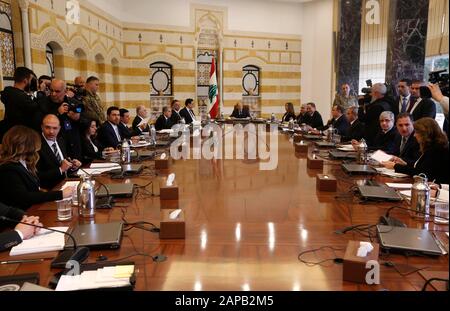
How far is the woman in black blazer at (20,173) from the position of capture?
2664 millimetres

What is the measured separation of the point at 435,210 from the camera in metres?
2.39

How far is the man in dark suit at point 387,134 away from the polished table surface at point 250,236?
68.5 inches

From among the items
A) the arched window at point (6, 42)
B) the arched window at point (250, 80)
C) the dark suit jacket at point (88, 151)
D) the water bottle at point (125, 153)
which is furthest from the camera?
the arched window at point (250, 80)

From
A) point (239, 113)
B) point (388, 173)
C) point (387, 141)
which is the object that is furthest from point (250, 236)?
point (239, 113)

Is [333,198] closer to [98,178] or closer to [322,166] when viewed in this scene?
[322,166]

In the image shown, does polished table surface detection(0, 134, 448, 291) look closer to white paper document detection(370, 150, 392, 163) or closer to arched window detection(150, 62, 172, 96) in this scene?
white paper document detection(370, 150, 392, 163)

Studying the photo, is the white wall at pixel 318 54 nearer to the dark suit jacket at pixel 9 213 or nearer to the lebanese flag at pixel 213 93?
the lebanese flag at pixel 213 93

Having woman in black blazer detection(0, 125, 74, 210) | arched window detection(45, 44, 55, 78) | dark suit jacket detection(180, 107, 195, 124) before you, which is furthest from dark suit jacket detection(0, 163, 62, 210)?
dark suit jacket detection(180, 107, 195, 124)

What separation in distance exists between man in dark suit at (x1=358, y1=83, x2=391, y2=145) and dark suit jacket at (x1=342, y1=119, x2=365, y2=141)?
33cm

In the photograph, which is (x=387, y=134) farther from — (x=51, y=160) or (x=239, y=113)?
(x=239, y=113)

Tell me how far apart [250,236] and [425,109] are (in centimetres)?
431

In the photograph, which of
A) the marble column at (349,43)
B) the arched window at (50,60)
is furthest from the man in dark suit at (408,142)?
the marble column at (349,43)

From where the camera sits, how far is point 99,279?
1.53 m
